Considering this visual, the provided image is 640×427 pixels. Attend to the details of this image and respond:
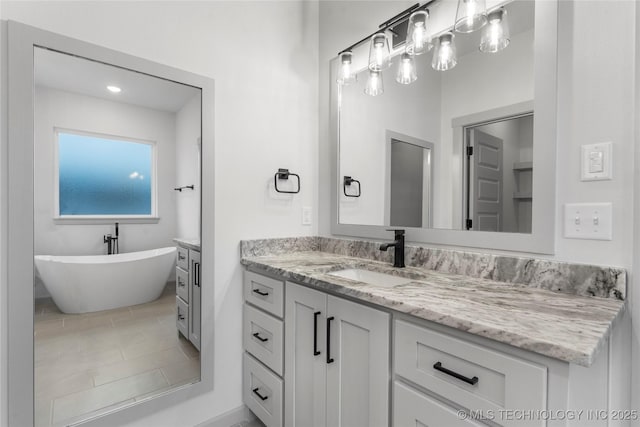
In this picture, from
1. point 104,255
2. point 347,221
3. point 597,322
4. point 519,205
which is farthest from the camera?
point 347,221

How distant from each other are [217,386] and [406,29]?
2165 mm

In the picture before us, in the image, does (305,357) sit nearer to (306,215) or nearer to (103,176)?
(306,215)

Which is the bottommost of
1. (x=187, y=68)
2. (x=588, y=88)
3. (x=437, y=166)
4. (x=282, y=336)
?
(x=282, y=336)

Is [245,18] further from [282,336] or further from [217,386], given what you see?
[217,386]

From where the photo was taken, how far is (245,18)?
1810 mm

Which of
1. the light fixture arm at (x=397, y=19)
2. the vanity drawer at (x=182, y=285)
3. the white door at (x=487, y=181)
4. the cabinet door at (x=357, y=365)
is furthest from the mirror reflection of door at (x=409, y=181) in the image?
the vanity drawer at (x=182, y=285)

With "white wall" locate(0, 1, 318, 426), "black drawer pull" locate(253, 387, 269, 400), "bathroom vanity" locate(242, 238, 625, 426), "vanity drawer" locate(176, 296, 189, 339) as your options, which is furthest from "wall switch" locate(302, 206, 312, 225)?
"black drawer pull" locate(253, 387, 269, 400)

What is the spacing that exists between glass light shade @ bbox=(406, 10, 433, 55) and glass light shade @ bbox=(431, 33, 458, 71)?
7cm

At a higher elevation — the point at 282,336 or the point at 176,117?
the point at 176,117

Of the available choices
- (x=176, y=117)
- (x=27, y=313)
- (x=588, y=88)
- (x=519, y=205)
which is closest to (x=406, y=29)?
(x=588, y=88)

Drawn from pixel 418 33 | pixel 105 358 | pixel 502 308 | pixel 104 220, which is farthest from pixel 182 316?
pixel 418 33

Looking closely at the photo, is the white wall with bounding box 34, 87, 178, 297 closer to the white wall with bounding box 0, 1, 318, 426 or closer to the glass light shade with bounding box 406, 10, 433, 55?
the white wall with bounding box 0, 1, 318, 426

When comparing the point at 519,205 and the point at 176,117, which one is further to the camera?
the point at 176,117

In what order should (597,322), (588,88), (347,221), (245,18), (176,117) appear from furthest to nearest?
(347,221) < (245,18) < (176,117) < (588,88) < (597,322)
